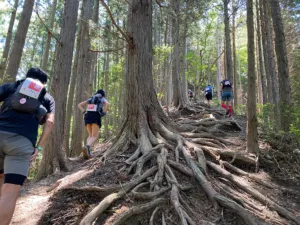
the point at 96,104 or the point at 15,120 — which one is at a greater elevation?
the point at 96,104

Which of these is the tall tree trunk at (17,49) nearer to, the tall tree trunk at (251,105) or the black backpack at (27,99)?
the black backpack at (27,99)

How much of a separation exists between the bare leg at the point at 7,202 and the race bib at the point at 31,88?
96cm

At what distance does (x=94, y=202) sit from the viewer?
10.7 ft

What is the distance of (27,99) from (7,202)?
1.05 m

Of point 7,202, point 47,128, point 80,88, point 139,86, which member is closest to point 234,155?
point 139,86

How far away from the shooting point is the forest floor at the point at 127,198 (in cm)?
302

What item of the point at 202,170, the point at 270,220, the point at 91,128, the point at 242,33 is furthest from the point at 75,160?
the point at 242,33

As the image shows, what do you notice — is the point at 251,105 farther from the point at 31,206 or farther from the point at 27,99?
the point at 31,206

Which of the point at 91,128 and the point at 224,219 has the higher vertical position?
the point at 91,128

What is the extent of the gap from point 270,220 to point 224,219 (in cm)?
62

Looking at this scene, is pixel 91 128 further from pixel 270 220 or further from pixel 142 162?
pixel 270 220

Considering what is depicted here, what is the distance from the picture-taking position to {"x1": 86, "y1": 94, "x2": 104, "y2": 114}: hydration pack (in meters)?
6.33

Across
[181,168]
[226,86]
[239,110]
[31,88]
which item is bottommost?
[181,168]

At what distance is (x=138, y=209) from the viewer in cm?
288
